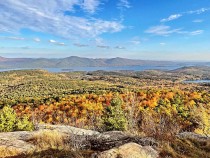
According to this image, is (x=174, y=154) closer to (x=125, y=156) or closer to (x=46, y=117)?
(x=125, y=156)

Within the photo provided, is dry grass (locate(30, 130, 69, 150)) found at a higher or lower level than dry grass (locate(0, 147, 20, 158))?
lower

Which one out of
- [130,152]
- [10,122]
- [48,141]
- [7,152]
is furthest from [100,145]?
[10,122]

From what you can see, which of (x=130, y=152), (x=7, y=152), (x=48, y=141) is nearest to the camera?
(x=130, y=152)

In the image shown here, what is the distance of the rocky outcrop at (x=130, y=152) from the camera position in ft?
18.5

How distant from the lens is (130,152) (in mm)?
5805

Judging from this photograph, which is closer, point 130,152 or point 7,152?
A: point 130,152

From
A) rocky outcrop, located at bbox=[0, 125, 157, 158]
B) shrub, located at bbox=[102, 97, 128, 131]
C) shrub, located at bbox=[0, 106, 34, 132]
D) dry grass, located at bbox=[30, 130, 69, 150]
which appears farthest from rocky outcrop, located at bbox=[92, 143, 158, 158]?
shrub, located at bbox=[102, 97, 128, 131]

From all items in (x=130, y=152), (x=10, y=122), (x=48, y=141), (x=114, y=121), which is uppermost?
(x=130, y=152)

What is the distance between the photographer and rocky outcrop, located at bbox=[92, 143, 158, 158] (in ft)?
18.5

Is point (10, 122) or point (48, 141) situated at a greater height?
point (48, 141)

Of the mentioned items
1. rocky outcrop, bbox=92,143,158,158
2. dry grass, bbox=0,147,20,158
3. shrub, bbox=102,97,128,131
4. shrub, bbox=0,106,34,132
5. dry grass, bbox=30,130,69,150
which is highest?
rocky outcrop, bbox=92,143,158,158

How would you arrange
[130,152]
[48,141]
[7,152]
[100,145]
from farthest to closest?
[48,141], [100,145], [7,152], [130,152]

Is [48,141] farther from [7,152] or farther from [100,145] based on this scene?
[100,145]

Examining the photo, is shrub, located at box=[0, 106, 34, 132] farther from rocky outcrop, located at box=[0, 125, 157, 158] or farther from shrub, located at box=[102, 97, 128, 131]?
rocky outcrop, located at box=[0, 125, 157, 158]
